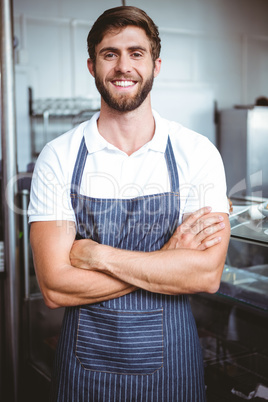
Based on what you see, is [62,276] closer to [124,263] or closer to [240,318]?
[124,263]

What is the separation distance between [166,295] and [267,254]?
991mm

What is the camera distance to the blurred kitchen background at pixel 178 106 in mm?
1911

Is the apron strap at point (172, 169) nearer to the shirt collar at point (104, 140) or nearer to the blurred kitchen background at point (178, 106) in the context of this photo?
the shirt collar at point (104, 140)

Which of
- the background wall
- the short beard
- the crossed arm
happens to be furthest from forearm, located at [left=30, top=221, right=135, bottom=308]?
the background wall

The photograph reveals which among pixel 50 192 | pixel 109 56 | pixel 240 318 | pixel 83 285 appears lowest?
pixel 240 318

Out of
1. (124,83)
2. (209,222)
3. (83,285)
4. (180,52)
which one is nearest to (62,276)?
(83,285)

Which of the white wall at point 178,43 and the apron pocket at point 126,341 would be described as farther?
the white wall at point 178,43

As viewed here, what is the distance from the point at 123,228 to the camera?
126cm

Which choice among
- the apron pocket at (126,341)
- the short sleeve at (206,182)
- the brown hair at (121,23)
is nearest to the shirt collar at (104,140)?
the short sleeve at (206,182)

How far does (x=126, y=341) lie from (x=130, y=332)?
0.09 feet

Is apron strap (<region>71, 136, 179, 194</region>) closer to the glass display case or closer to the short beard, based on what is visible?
the short beard

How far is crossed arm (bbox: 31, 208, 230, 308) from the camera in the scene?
1.15 m

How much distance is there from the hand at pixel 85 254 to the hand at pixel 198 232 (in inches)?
7.5

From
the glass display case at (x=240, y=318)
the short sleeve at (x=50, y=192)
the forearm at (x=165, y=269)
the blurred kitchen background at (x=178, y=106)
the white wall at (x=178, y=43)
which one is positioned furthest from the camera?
the white wall at (x=178, y=43)
